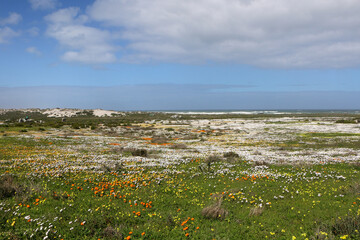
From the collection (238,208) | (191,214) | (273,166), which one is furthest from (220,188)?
(273,166)

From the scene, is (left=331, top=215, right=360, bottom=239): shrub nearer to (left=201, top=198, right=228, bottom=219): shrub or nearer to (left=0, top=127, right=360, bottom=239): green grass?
(left=0, top=127, right=360, bottom=239): green grass

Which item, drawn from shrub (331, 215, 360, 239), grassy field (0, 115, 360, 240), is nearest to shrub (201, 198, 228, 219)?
grassy field (0, 115, 360, 240)

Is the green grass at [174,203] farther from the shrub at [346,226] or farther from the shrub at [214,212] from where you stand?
the shrub at [214,212]

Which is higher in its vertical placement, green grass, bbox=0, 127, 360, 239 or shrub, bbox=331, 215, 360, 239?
shrub, bbox=331, 215, 360, 239

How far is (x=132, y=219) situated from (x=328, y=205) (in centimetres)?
1010

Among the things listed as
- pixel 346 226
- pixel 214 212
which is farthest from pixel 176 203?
pixel 346 226

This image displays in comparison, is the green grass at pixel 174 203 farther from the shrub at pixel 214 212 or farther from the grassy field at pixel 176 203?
the shrub at pixel 214 212

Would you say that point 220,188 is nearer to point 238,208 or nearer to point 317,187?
point 238,208

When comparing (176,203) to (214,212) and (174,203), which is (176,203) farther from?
(214,212)

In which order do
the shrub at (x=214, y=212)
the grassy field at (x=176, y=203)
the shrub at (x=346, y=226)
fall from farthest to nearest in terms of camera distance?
the shrub at (x=214, y=212), the grassy field at (x=176, y=203), the shrub at (x=346, y=226)

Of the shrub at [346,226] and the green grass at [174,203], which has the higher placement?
A: the shrub at [346,226]

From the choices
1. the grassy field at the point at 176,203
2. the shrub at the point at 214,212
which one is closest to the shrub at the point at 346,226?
the grassy field at the point at 176,203

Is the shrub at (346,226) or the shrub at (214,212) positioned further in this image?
the shrub at (214,212)

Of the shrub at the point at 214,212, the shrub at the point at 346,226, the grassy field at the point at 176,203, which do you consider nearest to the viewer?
the shrub at the point at 346,226
